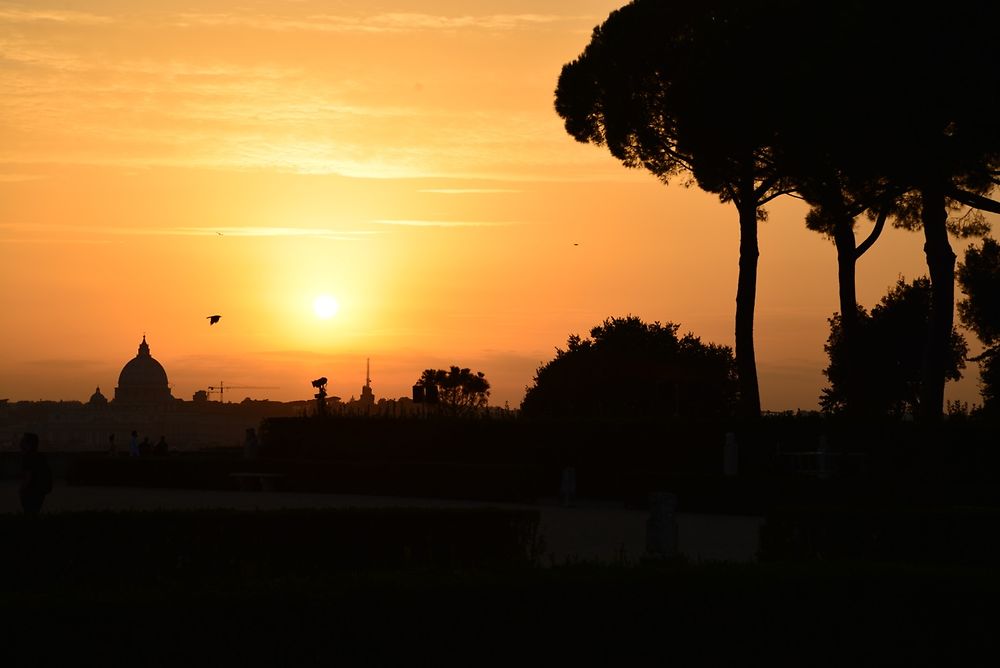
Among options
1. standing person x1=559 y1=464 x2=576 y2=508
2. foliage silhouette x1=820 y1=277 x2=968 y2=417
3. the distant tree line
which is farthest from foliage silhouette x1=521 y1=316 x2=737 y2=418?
standing person x1=559 y1=464 x2=576 y2=508

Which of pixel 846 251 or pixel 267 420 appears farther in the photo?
pixel 267 420

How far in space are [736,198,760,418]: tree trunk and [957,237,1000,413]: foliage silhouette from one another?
25.1m

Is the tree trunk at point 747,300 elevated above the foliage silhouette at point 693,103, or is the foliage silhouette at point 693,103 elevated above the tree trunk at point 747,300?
the foliage silhouette at point 693,103

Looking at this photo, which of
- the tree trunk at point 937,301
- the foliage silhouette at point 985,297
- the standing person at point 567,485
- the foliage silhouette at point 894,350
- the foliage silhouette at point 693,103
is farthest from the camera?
the foliage silhouette at point 894,350

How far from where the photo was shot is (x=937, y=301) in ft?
106

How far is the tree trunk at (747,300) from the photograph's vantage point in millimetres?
36719

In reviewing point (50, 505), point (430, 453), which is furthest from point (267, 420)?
point (50, 505)

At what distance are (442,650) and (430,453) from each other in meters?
29.6

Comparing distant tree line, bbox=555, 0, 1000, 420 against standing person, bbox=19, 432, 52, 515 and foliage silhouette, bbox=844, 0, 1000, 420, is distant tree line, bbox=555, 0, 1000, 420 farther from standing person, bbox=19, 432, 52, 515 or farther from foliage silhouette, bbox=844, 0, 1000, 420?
standing person, bbox=19, 432, 52, 515

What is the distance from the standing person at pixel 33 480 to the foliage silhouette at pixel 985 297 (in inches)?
1826

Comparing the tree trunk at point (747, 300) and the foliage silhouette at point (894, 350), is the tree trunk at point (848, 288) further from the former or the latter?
the foliage silhouette at point (894, 350)

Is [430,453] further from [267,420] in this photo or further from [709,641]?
[709,641]

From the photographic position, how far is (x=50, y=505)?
31688 mm

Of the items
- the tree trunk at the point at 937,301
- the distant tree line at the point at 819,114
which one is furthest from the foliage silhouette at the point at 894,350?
the tree trunk at the point at 937,301
